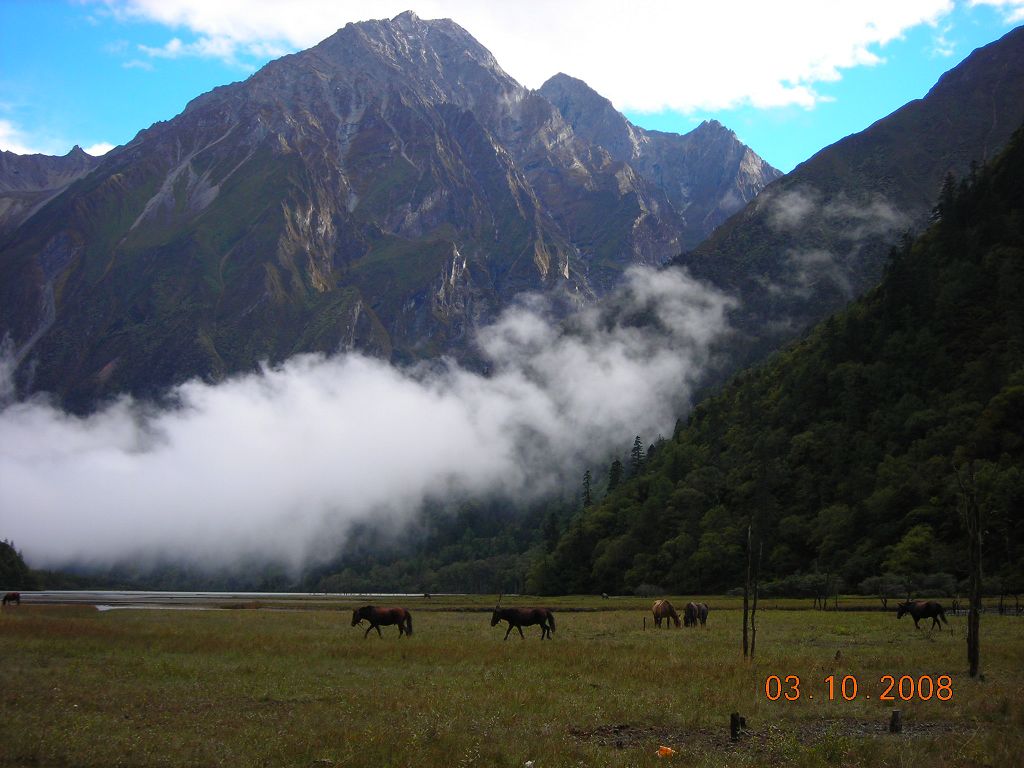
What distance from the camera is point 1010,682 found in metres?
30.8

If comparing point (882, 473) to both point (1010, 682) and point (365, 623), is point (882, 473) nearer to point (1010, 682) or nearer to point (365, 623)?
point (365, 623)

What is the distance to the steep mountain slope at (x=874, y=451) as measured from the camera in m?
115

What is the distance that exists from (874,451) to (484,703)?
405 feet

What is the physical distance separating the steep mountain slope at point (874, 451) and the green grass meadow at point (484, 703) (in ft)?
229

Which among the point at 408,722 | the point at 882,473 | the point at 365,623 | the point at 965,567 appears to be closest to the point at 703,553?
the point at 882,473

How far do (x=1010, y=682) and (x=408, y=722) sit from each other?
73.4ft

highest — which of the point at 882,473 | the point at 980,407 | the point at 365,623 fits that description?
the point at 980,407

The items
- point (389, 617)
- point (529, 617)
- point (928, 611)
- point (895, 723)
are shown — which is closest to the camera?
point (895, 723)

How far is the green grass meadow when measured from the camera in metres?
20.9

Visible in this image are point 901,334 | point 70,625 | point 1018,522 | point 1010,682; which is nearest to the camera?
point 1010,682

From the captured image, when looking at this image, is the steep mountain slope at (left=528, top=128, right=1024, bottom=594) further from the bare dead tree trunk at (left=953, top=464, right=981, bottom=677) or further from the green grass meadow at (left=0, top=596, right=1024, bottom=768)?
the green grass meadow at (left=0, top=596, right=1024, bottom=768)

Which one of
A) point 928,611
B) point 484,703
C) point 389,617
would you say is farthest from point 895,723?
point 928,611

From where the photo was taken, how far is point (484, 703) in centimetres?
2725

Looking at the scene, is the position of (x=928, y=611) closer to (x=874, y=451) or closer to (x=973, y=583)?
(x=973, y=583)
